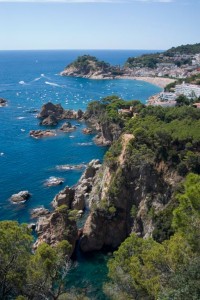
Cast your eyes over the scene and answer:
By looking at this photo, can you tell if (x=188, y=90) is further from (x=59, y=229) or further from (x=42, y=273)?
(x=42, y=273)

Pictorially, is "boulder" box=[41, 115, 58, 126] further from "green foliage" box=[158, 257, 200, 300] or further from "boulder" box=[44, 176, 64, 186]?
"green foliage" box=[158, 257, 200, 300]

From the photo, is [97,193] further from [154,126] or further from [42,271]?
[42,271]

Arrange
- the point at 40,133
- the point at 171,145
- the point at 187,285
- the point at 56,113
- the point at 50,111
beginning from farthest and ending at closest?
the point at 56,113, the point at 50,111, the point at 40,133, the point at 171,145, the point at 187,285

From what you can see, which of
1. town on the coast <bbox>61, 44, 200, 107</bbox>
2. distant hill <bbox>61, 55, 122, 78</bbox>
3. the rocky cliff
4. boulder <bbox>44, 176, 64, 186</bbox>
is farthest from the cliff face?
distant hill <bbox>61, 55, 122, 78</bbox>

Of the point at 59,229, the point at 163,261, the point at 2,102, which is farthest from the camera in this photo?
the point at 2,102

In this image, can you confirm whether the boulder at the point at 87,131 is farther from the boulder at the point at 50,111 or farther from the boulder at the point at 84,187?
the boulder at the point at 84,187

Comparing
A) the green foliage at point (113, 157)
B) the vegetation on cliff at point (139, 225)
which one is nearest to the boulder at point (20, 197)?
the vegetation on cliff at point (139, 225)

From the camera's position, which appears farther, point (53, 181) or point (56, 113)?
point (56, 113)

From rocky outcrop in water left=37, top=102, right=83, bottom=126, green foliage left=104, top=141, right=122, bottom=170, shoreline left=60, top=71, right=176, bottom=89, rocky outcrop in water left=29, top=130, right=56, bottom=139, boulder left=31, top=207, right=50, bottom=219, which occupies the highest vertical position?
green foliage left=104, top=141, right=122, bottom=170

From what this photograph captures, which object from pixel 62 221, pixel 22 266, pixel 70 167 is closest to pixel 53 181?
pixel 70 167
